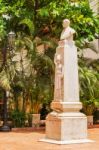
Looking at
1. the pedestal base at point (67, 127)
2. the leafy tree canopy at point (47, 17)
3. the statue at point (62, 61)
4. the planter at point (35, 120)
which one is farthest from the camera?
the planter at point (35, 120)

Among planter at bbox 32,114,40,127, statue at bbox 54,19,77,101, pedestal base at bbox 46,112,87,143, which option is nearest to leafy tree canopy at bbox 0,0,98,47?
planter at bbox 32,114,40,127

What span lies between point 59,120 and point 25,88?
5979mm

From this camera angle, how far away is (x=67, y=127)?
13031mm

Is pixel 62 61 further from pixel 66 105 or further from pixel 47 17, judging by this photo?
pixel 47 17

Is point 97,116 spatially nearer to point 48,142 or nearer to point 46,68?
point 46,68

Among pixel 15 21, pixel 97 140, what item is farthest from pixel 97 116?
pixel 97 140

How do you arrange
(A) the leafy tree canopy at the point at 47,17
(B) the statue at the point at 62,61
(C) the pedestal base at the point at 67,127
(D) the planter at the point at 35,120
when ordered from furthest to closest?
1. (D) the planter at the point at 35,120
2. (A) the leafy tree canopy at the point at 47,17
3. (B) the statue at the point at 62,61
4. (C) the pedestal base at the point at 67,127

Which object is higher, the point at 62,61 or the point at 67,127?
the point at 62,61

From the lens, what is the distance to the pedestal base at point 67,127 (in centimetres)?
1296

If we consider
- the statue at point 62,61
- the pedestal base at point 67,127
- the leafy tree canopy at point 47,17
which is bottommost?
the pedestal base at point 67,127

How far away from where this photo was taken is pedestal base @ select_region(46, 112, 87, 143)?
1296 cm

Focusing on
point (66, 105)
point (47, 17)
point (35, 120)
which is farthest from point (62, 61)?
point (35, 120)

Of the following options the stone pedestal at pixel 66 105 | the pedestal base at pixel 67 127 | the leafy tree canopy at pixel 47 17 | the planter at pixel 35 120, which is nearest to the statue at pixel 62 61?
the stone pedestal at pixel 66 105

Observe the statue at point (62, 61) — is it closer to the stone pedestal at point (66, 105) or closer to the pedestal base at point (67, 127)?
the stone pedestal at point (66, 105)
